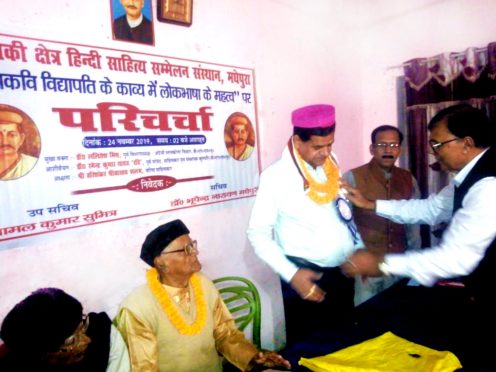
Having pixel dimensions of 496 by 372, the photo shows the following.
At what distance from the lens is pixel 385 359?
49.0 inches

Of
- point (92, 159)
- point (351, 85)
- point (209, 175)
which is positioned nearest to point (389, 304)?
point (209, 175)

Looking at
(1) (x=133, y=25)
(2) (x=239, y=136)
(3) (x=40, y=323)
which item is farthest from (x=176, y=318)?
(1) (x=133, y=25)

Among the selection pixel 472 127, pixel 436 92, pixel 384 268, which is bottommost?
pixel 384 268

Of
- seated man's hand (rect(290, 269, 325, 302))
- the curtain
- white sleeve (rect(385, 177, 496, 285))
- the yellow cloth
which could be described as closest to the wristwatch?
white sleeve (rect(385, 177, 496, 285))

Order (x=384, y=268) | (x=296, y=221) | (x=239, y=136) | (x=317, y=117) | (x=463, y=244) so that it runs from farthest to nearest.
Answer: (x=239, y=136) → (x=296, y=221) → (x=317, y=117) → (x=384, y=268) → (x=463, y=244)

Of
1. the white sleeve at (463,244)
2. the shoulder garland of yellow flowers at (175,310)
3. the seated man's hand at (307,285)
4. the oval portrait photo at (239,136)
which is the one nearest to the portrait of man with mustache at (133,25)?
the oval portrait photo at (239,136)

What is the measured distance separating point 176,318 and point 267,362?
0.44 m

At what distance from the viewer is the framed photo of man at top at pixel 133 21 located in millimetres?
2039

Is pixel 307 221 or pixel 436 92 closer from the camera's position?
pixel 307 221

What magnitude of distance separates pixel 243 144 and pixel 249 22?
2.85ft

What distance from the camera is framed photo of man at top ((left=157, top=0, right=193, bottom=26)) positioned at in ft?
7.23

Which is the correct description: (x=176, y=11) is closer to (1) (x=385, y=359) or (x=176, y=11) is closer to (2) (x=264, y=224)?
(2) (x=264, y=224)

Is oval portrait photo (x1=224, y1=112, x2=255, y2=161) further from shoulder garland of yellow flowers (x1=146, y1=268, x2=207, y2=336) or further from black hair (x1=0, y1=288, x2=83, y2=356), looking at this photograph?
black hair (x1=0, y1=288, x2=83, y2=356)

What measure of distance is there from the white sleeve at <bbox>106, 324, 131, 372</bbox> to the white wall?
584 millimetres
